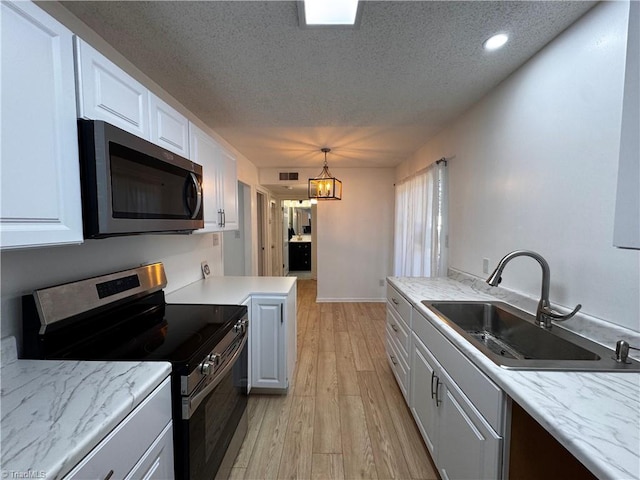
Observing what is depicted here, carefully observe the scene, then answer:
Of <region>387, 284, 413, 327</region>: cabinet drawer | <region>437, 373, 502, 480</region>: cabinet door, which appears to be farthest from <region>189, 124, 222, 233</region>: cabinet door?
<region>437, 373, 502, 480</region>: cabinet door

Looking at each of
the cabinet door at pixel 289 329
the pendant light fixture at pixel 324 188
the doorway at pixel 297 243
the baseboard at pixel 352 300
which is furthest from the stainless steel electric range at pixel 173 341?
the doorway at pixel 297 243

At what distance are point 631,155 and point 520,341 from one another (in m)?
1.13

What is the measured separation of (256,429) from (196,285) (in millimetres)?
1226

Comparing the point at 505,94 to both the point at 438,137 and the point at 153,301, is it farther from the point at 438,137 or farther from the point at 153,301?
the point at 153,301

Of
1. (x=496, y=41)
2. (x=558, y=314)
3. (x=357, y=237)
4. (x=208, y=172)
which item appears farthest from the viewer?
(x=357, y=237)

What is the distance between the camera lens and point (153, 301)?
162 centimetres

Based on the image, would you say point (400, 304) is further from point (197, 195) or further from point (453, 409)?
point (197, 195)

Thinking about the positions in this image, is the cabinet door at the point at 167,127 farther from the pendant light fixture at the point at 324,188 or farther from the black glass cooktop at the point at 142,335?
the pendant light fixture at the point at 324,188

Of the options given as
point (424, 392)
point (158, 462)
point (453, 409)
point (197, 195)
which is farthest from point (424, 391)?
point (197, 195)

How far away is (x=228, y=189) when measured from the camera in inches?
95.0

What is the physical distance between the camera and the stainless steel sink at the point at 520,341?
0.96m

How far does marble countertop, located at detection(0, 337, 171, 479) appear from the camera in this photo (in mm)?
570

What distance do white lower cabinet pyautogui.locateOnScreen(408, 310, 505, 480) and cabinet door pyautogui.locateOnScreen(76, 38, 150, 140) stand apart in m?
1.75

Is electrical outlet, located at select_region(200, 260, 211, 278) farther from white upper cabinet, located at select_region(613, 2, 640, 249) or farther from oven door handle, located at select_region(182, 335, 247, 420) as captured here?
white upper cabinet, located at select_region(613, 2, 640, 249)
